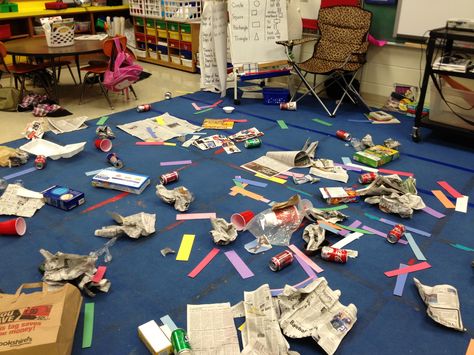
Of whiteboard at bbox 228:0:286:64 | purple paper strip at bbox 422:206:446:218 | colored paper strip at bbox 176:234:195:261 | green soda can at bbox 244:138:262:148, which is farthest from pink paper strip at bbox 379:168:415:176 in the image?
whiteboard at bbox 228:0:286:64

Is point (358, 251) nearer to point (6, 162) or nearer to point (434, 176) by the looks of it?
point (434, 176)

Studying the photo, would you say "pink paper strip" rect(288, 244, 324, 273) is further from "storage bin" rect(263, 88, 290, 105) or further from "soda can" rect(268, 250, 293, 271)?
"storage bin" rect(263, 88, 290, 105)

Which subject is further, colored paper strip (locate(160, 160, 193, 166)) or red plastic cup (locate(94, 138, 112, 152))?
red plastic cup (locate(94, 138, 112, 152))

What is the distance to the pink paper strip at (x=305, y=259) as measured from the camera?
225 cm

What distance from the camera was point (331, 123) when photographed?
14.1 ft

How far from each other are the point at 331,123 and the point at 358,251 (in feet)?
7.08

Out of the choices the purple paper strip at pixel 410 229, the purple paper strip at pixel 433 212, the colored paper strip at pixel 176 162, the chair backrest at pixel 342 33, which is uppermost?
the chair backrest at pixel 342 33

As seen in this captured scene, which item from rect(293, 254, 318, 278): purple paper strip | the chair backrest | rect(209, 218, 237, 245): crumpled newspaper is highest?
the chair backrest

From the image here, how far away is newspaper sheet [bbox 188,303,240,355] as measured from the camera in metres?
1.77

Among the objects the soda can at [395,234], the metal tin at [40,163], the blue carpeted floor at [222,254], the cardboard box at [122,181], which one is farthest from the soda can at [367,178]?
the metal tin at [40,163]

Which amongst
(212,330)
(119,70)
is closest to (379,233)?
(212,330)

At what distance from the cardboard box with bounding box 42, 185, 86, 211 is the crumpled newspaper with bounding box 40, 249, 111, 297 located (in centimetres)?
57

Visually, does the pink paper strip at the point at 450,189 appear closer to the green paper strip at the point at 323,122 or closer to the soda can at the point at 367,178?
the soda can at the point at 367,178

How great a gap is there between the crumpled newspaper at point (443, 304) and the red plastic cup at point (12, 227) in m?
2.24
